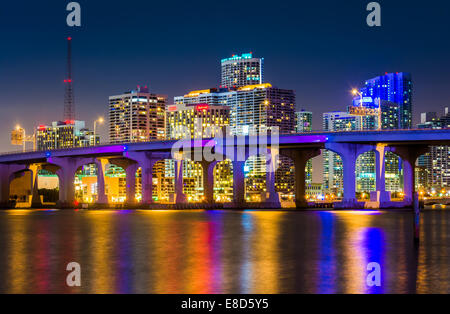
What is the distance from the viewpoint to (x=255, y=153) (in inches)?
5241

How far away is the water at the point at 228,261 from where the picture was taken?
1066 inches

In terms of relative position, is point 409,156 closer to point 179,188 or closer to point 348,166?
point 348,166

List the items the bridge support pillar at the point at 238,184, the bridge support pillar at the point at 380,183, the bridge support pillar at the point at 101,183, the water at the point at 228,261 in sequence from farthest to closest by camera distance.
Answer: the bridge support pillar at the point at 101,183
the bridge support pillar at the point at 238,184
the bridge support pillar at the point at 380,183
the water at the point at 228,261

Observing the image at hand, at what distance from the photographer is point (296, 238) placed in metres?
50.5

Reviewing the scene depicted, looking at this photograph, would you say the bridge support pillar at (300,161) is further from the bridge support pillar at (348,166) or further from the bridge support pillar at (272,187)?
the bridge support pillar at (348,166)

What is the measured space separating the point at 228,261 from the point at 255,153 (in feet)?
322

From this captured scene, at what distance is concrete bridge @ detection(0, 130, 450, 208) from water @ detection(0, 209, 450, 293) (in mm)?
58062

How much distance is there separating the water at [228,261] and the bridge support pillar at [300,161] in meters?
76.7

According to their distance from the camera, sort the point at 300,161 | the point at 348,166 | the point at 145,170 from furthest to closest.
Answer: the point at 145,170 → the point at 300,161 → the point at 348,166

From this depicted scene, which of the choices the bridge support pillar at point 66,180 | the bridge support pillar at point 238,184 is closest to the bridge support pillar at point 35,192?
the bridge support pillar at point 66,180

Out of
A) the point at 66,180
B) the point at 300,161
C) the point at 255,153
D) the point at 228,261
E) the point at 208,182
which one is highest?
the point at 255,153

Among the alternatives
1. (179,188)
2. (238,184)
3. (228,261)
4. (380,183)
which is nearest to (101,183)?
(179,188)
